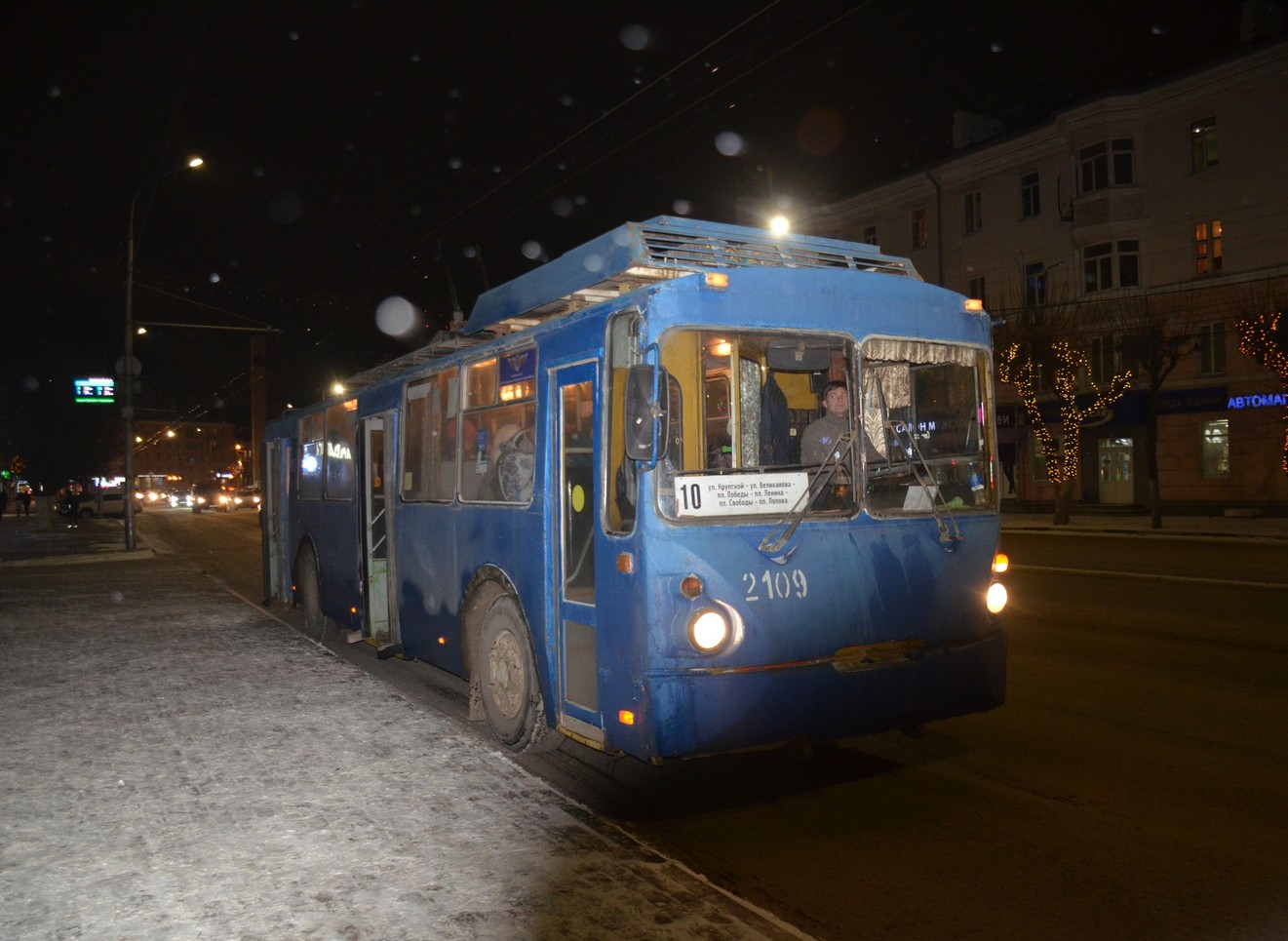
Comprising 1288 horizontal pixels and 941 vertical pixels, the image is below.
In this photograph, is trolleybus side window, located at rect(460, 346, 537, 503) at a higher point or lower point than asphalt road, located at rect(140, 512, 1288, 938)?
higher

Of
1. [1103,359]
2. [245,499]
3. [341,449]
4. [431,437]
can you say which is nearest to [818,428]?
[431,437]

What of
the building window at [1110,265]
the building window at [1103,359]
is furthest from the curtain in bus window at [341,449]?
the building window at [1110,265]

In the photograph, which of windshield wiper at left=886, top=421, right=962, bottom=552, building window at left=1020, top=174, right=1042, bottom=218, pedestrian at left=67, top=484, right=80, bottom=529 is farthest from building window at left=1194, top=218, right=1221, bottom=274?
pedestrian at left=67, top=484, right=80, bottom=529

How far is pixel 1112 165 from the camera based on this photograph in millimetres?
35031

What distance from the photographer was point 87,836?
541 cm

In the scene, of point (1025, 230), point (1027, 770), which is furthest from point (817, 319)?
point (1025, 230)

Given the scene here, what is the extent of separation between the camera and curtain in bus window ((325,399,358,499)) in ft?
36.5

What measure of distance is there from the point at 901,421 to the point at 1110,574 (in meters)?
12.4

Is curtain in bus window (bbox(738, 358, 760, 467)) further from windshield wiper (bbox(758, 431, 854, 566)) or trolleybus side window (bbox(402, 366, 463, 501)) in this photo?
trolleybus side window (bbox(402, 366, 463, 501))

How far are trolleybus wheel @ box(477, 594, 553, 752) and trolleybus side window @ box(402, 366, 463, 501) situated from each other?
138 centimetres

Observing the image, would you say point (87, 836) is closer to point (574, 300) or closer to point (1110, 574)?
point (574, 300)

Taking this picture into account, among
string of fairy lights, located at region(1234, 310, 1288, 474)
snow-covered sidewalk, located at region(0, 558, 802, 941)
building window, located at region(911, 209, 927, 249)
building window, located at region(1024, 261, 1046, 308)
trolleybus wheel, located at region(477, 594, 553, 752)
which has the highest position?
building window, located at region(911, 209, 927, 249)

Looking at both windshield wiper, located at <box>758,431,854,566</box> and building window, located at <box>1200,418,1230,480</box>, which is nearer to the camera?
windshield wiper, located at <box>758,431,854,566</box>

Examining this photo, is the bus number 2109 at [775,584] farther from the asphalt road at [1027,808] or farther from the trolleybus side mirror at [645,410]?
the asphalt road at [1027,808]
